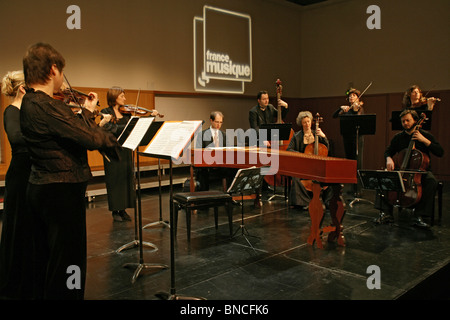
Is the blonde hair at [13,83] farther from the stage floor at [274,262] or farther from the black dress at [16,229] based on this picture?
the stage floor at [274,262]

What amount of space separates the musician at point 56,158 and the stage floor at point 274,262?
68cm

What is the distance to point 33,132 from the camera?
1.95m

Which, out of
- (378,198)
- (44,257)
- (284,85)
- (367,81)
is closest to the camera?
(44,257)

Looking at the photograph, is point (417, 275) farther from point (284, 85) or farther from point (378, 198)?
point (284, 85)

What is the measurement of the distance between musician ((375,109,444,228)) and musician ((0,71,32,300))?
365 centimetres

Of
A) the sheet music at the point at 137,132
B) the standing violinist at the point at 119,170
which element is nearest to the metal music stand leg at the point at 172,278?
the sheet music at the point at 137,132

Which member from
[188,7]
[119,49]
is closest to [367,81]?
[188,7]

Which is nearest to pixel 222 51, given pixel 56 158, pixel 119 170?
pixel 119 170

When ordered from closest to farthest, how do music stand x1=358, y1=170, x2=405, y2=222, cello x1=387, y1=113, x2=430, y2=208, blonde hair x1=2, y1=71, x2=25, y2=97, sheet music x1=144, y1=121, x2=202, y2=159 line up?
sheet music x1=144, y1=121, x2=202, y2=159, blonde hair x1=2, y1=71, x2=25, y2=97, music stand x1=358, y1=170, x2=405, y2=222, cello x1=387, y1=113, x2=430, y2=208

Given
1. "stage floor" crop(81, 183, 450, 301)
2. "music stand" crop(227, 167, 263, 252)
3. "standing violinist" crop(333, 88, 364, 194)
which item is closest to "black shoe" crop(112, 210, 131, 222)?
"stage floor" crop(81, 183, 450, 301)

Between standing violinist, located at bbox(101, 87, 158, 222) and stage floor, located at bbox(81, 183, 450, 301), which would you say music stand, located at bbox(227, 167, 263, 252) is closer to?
stage floor, located at bbox(81, 183, 450, 301)

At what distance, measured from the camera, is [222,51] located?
8133mm

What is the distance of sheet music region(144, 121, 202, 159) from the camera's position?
87.1 inches
